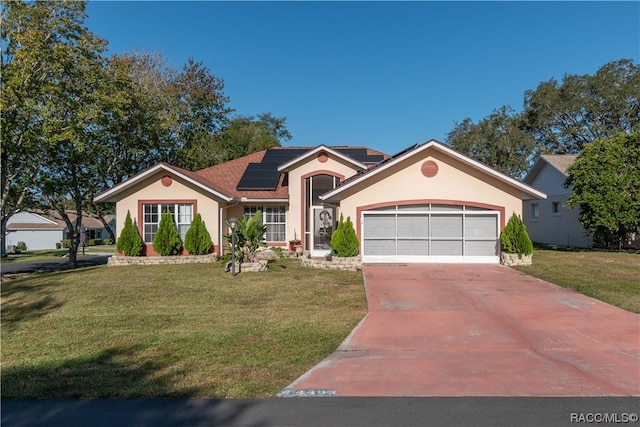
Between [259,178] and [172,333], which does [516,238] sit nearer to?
[259,178]

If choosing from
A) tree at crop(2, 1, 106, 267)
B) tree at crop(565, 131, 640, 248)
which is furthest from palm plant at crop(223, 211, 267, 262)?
tree at crop(565, 131, 640, 248)

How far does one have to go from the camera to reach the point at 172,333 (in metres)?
7.00

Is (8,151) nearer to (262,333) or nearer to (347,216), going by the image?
(347,216)

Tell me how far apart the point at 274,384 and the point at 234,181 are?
16.6 m

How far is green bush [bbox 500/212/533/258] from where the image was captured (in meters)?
14.4

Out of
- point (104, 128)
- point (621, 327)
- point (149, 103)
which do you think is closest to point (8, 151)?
point (104, 128)

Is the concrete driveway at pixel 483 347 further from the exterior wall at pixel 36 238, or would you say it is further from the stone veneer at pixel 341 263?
the exterior wall at pixel 36 238

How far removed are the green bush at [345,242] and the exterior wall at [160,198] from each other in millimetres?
6387

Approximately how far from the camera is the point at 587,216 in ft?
65.0

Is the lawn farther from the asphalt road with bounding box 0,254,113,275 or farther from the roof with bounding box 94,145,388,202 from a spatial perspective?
the asphalt road with bounding box 0,254,113,275

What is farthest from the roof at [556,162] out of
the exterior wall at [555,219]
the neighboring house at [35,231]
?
the neighboring house at [35,231]

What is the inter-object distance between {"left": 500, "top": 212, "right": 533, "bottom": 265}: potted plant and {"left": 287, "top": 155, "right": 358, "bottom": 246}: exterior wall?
7.13 metres

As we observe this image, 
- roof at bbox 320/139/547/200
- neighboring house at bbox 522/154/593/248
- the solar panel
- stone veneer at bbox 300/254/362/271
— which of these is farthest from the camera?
neighboring house at bbox 522/154/593/248

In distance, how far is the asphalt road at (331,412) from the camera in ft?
13.0
